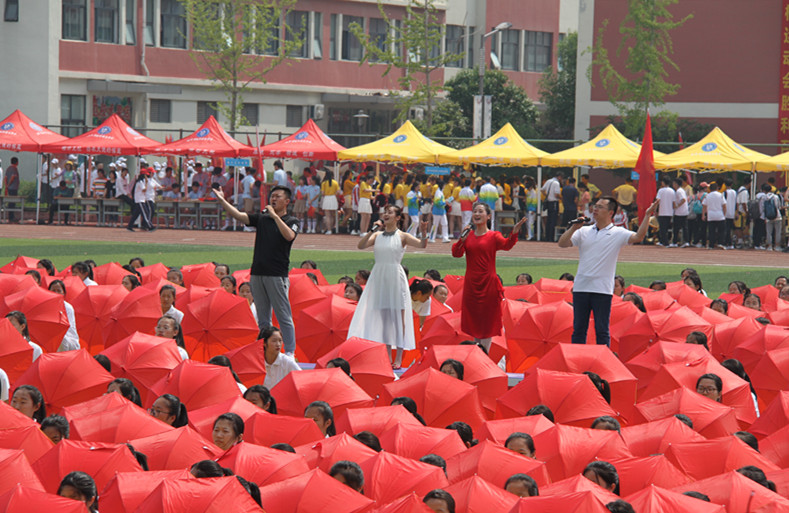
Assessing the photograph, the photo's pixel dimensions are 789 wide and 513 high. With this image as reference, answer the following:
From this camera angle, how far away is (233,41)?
166 ft

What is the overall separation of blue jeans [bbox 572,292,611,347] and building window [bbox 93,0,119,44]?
134ft

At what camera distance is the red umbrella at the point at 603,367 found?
37.5 feet

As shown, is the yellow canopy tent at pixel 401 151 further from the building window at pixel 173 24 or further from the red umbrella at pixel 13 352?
the red umbrella at pixel 13 352

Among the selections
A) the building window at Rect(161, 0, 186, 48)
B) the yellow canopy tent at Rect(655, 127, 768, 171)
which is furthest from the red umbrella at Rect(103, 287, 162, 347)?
the building window at Rect(161, 0, 186, 48)

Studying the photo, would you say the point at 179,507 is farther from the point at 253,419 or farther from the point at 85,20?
the point at 85,20

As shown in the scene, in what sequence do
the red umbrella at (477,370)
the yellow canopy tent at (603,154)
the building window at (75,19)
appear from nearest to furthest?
the red umbrella at (477,370)
the yellow canopy tent at (603,154)
the building window at (75,19)

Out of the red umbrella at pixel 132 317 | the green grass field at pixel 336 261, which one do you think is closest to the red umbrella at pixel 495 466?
the red umbrella at pixel 132 317

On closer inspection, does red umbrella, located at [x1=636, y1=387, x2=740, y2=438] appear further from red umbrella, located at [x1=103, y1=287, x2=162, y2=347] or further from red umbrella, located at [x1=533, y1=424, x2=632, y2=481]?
red umbrella, located at [x1=103, y1=287, x2=162, y2=347]

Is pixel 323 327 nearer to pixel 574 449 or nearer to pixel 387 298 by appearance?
pixel 387 298

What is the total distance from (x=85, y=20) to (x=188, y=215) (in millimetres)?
15662

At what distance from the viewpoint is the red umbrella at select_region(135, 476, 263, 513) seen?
7105 millimetres

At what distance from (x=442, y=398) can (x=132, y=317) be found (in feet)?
16.2

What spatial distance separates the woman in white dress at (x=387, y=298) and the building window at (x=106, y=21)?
39.3m

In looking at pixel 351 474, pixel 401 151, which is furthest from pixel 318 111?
pixel 351 474
